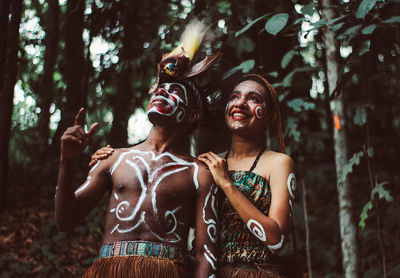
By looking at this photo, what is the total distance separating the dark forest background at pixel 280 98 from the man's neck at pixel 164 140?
0.37 meters

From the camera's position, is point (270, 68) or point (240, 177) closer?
point (240, 177)

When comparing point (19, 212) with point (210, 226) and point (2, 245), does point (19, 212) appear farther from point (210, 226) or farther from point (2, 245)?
point (210, 226)

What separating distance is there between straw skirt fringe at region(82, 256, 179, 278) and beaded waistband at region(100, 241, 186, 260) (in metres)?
0.03

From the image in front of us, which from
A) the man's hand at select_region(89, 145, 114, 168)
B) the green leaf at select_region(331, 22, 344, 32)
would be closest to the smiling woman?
the man's hand at select_region(89, 145, 114, 168)

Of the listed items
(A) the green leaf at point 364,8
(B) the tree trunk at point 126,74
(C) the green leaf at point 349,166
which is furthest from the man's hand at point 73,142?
(B) the tree trunk at point 126,74

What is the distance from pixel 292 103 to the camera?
414 centimetres

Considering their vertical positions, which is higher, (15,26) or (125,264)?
(15,26)

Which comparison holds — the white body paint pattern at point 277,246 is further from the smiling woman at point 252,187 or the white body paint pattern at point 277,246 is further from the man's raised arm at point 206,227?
the man's raised arm at point 206,227

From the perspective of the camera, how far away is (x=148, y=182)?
8.23ft

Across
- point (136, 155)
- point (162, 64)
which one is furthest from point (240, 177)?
point (162, 64)

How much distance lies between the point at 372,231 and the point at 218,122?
420 cm

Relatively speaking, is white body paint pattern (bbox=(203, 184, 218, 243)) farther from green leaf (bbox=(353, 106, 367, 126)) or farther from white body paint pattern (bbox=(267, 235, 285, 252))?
green leaf (bbox=(353, 106, 367, 126))

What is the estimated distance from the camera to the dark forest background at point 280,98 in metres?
3.41

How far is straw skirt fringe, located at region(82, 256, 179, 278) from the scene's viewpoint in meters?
2.29
